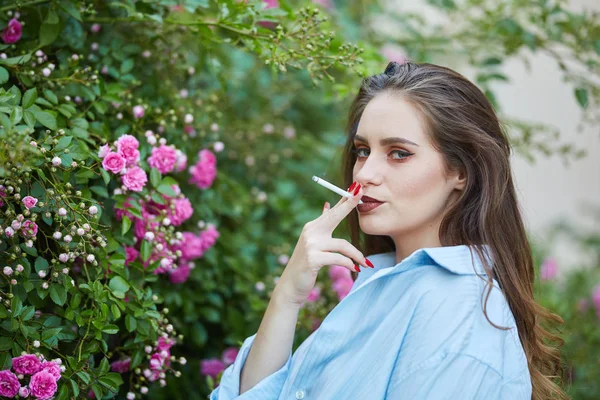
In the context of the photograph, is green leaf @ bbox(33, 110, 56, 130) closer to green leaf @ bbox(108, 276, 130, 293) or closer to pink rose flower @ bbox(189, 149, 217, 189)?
green leaf @ bbox(108, 276, 130, 293)

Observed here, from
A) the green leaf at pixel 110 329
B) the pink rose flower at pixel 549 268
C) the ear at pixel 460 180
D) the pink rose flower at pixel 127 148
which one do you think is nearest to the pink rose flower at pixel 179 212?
the pink rose flower at pixel 127 148

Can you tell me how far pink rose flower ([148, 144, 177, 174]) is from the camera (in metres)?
1.96

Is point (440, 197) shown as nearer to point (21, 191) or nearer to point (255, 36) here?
point (255, 36)

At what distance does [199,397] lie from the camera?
8.09ft

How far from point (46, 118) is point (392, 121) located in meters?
0.96

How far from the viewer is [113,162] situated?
1742 mm

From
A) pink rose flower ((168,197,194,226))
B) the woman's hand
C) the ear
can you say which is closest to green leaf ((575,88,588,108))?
the ear

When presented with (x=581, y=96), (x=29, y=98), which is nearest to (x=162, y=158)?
(x=29, y=98)

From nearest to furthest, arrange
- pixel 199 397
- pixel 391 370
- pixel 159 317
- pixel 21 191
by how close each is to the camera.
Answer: pixel 391 370, pixel 21 191, pixel 159 317, pixel 199 397

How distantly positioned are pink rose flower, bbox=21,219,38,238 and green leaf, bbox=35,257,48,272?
0.34 ft

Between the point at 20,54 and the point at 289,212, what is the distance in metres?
1.45

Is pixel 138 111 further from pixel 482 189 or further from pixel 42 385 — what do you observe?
pixel 482 189

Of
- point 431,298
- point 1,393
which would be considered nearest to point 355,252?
point 431,298

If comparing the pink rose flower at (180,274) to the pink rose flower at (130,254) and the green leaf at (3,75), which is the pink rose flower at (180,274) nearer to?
the pink rose flower at (130,254)
